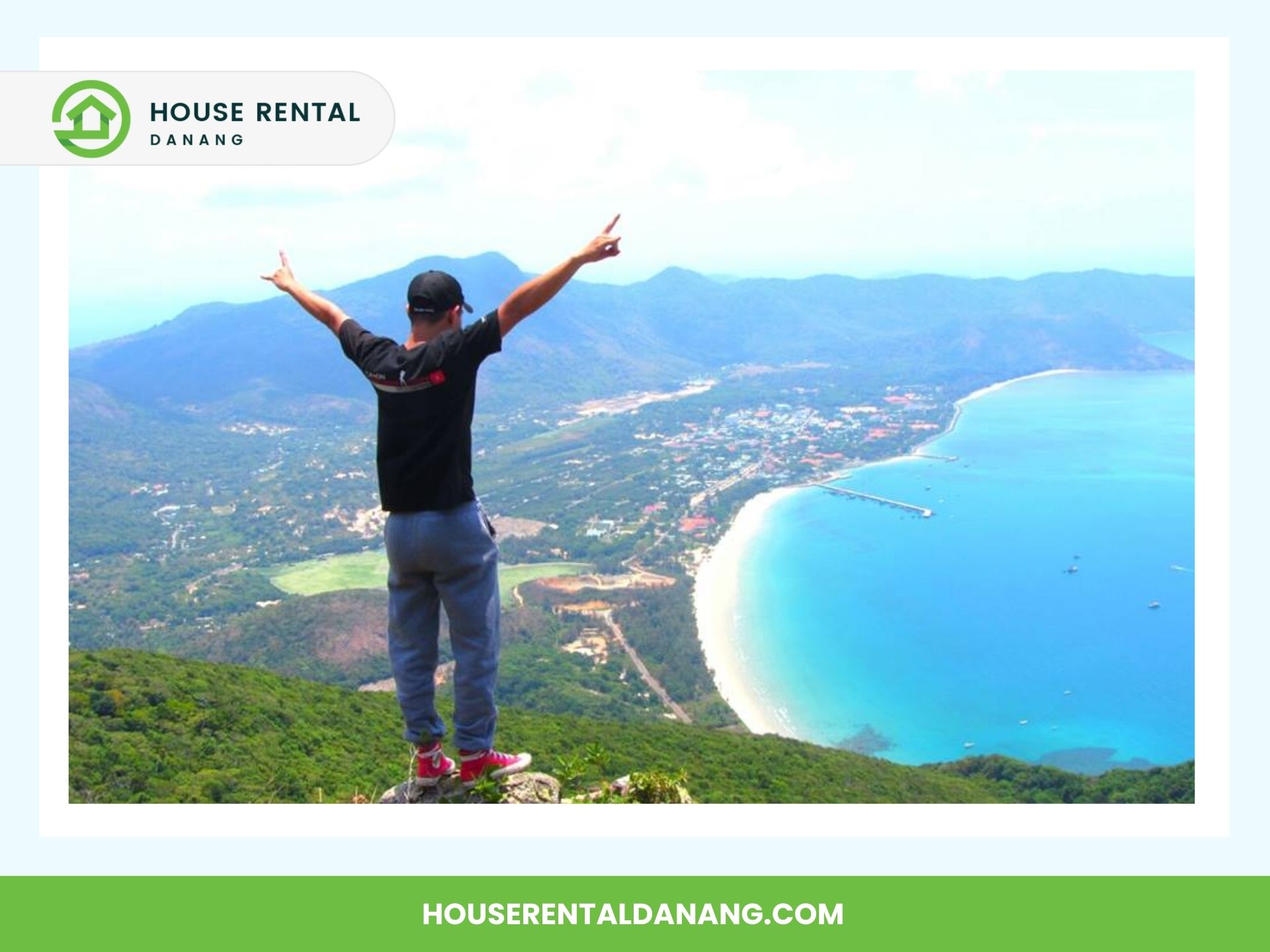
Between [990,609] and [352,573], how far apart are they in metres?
17.2

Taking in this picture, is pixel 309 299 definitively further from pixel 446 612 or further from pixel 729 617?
pixel 729 617

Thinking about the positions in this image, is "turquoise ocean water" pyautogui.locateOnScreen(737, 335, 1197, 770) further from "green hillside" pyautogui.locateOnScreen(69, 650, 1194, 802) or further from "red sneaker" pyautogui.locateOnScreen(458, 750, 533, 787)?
"red sneaker" pyautogui.locateOnScreen(458, 750, 533, 787)

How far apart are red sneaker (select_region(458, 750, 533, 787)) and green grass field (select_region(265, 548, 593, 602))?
2186 centimetres

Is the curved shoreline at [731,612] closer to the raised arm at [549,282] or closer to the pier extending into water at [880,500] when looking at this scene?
the pier extending into water at [880,500]

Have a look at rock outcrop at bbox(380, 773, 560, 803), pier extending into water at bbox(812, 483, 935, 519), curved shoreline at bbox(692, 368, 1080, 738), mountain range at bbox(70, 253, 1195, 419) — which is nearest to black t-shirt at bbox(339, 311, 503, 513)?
rock outcrop at bbox(380, 773, 560, 803)

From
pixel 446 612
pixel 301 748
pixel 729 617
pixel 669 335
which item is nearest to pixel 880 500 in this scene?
pixel 729 617

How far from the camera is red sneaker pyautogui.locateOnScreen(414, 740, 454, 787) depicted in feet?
7.25

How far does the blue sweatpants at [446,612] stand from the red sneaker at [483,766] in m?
0.03

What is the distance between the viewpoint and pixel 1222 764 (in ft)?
7.91

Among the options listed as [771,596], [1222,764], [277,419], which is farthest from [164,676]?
[277,419]

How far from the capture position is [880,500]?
3456 centimetres

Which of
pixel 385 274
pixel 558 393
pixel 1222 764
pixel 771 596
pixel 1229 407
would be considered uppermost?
pixel 385 274

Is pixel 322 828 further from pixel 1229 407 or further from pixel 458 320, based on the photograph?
pixel 1229 407

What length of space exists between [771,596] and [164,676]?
17937 millimetres
